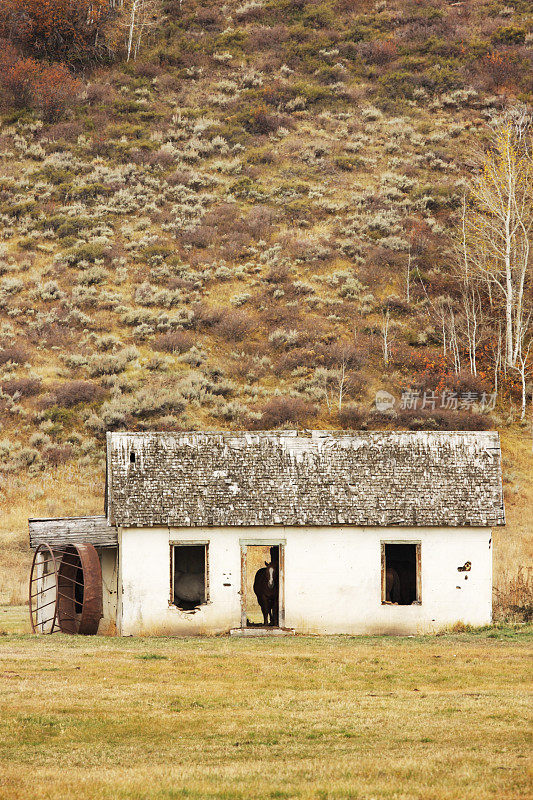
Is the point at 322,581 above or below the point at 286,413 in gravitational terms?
below

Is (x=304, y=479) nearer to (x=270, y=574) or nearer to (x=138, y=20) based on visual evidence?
(x=270, y=574)

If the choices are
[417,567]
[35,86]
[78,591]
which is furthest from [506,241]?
[35,86]

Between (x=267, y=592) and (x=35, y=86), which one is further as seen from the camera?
(x=35, y=86)

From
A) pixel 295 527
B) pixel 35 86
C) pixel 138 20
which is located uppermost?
pixel 138 20

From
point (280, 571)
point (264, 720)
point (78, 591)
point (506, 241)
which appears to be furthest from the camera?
point (506, 241)

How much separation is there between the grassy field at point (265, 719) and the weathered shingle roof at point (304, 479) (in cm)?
288

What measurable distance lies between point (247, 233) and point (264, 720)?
4164 cm

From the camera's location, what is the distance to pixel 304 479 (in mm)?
21859

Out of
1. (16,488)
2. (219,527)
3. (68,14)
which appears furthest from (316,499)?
(68,14)

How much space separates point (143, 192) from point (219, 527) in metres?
37.8

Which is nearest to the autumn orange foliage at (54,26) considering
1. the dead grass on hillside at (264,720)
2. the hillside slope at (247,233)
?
the hillside slope at (247,233)

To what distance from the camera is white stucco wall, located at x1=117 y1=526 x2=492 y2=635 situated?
69.1 ft

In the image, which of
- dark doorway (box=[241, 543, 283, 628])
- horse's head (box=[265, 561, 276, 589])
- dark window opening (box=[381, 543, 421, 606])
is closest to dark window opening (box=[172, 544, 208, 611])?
dark doorway (box=[241, 543, 283, 628])

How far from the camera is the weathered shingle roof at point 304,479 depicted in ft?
69.8
